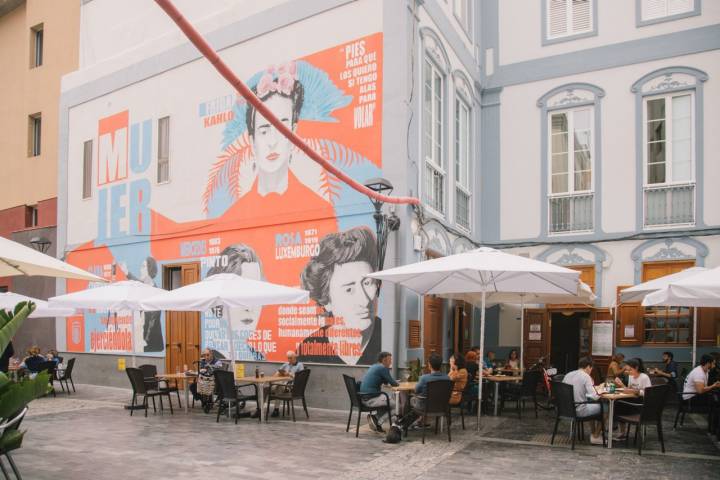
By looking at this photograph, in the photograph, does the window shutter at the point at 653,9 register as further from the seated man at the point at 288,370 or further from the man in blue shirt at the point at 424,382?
the seated man at the point at 288,370

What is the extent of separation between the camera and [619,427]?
400 inches

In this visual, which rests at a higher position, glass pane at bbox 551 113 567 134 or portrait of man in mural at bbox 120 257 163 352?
Result: glass pane at bbox 551 113 567 134

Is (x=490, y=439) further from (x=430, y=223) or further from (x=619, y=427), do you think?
(x=430, y=223)

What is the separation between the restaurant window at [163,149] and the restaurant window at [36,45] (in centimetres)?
811

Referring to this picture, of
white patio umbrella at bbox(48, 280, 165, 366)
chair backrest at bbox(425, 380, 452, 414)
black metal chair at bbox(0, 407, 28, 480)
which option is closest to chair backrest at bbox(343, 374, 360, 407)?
chair backrest at bbox(425, 380, 452, 414)

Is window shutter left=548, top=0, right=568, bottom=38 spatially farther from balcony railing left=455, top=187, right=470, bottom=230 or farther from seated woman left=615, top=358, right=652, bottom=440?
seated woman left=615, top=358, right=652, bottom=440

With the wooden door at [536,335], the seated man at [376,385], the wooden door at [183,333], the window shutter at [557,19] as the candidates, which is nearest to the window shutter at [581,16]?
the window shutter at [557,19]

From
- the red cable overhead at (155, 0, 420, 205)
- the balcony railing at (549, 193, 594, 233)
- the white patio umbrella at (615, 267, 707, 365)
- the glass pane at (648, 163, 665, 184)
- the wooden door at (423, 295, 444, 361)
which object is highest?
the glass pane at (648, 163, 665, 184)

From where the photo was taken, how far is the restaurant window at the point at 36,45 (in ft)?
72.0

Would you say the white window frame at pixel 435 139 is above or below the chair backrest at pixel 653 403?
above

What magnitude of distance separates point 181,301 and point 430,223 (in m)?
4.88

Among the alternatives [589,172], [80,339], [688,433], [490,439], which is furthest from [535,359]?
[80,339]

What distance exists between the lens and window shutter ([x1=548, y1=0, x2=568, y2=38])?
53.3 ft

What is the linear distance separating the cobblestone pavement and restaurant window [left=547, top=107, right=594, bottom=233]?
545 centimetres
